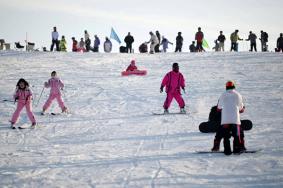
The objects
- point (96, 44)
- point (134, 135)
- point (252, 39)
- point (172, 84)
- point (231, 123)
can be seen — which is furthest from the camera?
point (96, 44)

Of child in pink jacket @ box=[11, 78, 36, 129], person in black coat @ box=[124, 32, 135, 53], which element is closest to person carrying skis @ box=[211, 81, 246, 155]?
child in pink jacket @ box=[11, 78, 36, 129]

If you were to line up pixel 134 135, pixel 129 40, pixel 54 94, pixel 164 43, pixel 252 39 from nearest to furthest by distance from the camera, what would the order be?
pixel 134 135
pixel 54 94
pixel 252 39
pixel 129 40
pixel 164 43

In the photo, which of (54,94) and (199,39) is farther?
(199,39)

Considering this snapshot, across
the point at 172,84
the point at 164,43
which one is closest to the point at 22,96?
the point at 172,84

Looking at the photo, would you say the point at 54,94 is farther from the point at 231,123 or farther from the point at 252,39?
the point at 252,39

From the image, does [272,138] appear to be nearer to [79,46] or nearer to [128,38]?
[128,38]

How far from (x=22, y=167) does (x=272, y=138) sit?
5.48m

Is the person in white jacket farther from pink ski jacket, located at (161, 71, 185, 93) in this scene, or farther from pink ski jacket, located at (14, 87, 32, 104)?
pink ski jacket, located at (14, 87, 32, 104)

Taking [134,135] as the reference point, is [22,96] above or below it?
above

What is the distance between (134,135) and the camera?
403 inches

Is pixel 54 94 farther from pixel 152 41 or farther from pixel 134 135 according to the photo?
pixel 152 41

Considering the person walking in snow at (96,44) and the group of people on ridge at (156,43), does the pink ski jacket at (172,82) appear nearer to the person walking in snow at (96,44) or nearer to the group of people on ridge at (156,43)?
the group of people on ridge at (156,43)

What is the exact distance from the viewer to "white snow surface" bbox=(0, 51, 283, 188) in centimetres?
666

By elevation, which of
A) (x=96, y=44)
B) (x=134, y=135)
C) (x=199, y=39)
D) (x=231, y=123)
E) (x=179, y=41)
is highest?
(x=199, y=39)
